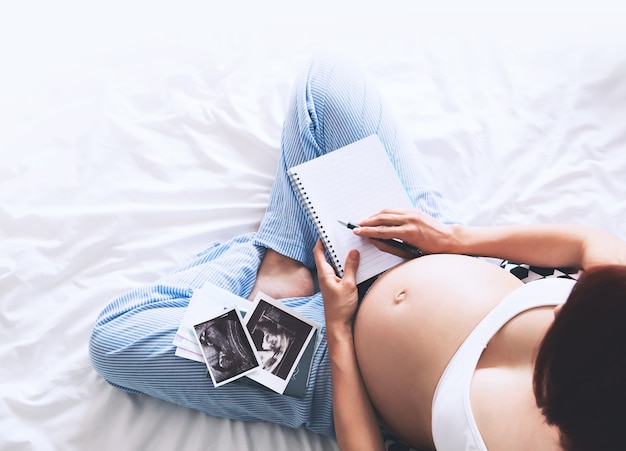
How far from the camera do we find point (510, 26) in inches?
68.2

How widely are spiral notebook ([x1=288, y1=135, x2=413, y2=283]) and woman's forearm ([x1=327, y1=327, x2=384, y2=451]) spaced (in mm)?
140

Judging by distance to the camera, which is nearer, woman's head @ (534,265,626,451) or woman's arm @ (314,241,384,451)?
woman's head @ (534,265,626,451)

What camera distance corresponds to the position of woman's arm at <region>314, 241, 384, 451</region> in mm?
1021

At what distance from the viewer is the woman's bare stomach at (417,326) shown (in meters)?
1.00

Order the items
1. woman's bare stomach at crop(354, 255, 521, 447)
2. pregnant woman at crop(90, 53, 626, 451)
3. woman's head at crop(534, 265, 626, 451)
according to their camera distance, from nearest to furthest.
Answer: woman's head at crop(534, 265, 626, 451) → pregnant woman at crop(90, 53, 626, 451) → woman's bare stomach at crop(354, 255, 521, 447)

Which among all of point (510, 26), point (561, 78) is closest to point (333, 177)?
point (561, 78)

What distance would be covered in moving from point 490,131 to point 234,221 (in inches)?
26.5

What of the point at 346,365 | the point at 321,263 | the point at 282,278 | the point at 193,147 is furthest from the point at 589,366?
the point at 193,147

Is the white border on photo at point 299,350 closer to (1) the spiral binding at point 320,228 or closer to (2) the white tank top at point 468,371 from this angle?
(1) the spiral binding at point 320,228

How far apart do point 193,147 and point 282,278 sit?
0.42 meters

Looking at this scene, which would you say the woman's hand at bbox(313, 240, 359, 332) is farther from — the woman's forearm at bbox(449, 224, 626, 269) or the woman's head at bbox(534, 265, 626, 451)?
the woman's head at bbox(534, 265, 626, 451)

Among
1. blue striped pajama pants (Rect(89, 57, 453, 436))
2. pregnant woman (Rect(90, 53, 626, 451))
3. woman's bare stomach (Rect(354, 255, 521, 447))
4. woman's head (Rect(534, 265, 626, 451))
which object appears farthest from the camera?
blue striped pajama pants (Rect(89, 57, 453, 436))

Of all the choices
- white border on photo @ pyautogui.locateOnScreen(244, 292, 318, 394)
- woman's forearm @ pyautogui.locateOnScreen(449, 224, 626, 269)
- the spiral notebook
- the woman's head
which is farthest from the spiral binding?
the woman's head

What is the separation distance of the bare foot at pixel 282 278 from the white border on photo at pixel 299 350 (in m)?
0.10
